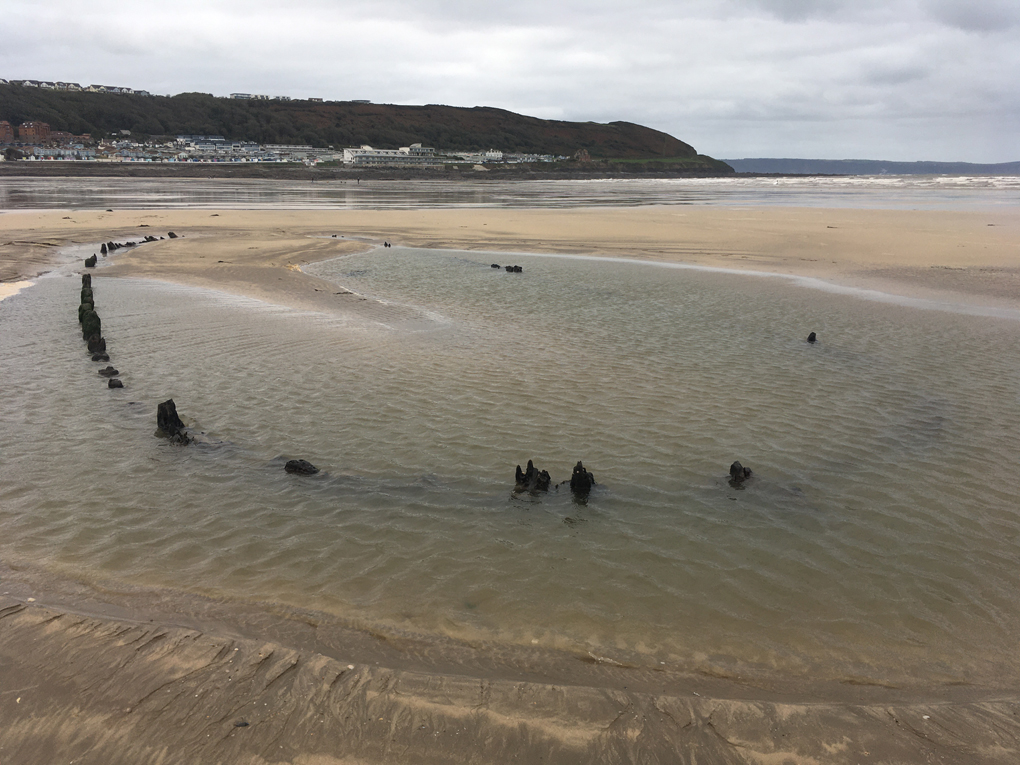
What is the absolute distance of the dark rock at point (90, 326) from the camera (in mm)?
10950

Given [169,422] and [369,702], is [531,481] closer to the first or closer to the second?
[369,702]

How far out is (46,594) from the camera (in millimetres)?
4523

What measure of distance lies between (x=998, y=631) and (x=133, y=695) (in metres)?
5.74

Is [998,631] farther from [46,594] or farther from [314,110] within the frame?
[314,110]

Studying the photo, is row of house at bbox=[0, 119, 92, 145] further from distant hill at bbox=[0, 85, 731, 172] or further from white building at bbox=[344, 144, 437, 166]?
white building at bbox=[344, 144, 437, 166]

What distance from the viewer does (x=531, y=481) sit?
6.29 metres

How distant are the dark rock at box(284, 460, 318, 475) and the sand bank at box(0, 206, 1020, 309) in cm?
868

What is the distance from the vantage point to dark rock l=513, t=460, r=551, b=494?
6246 mm

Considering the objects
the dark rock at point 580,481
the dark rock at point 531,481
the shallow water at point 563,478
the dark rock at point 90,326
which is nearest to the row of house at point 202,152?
the dark rock at point 90,326

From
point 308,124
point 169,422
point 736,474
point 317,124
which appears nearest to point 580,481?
point 736,474

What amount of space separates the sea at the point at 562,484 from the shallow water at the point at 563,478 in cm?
3

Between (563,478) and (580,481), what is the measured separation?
0.50 m

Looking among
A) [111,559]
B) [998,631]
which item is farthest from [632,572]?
[111,559]

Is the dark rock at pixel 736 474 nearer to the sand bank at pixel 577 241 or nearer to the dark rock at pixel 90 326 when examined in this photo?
the dark rock at pixel 90 326
